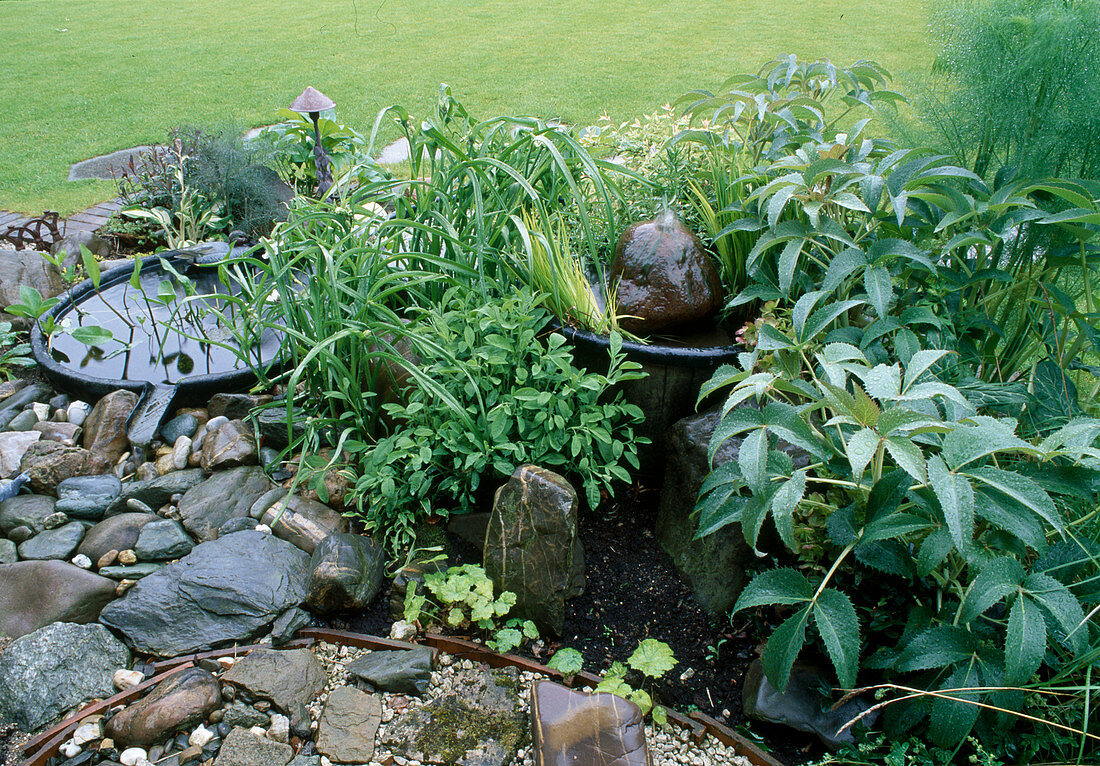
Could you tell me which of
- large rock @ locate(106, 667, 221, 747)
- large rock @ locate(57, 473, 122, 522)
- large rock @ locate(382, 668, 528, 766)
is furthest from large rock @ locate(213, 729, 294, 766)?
large rock @ locate(57, 473, 122, 522)

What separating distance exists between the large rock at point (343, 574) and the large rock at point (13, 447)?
1.33m

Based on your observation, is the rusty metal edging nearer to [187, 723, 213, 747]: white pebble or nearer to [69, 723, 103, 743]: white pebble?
[69, 723, 103, 743]: white pebble

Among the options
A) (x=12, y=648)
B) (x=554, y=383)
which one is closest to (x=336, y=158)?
(x=554, y=383)

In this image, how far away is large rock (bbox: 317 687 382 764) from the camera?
178 cm

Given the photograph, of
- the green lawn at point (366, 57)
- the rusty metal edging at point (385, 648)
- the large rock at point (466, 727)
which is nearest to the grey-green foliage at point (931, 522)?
the rusty metal edging at point (385, 648)

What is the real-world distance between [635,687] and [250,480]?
1543 millimetres

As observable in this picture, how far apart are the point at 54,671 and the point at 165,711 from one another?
0.36m

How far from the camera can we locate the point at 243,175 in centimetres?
441

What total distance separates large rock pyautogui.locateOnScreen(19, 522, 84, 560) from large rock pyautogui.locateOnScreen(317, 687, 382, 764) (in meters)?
1.11

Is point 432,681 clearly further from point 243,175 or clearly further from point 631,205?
point 243,175

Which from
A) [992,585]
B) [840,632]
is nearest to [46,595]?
[840,632]

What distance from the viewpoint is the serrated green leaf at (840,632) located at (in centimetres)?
153

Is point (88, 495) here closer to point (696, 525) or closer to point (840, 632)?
point (696, 525)

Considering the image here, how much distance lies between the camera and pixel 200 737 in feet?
5.90
